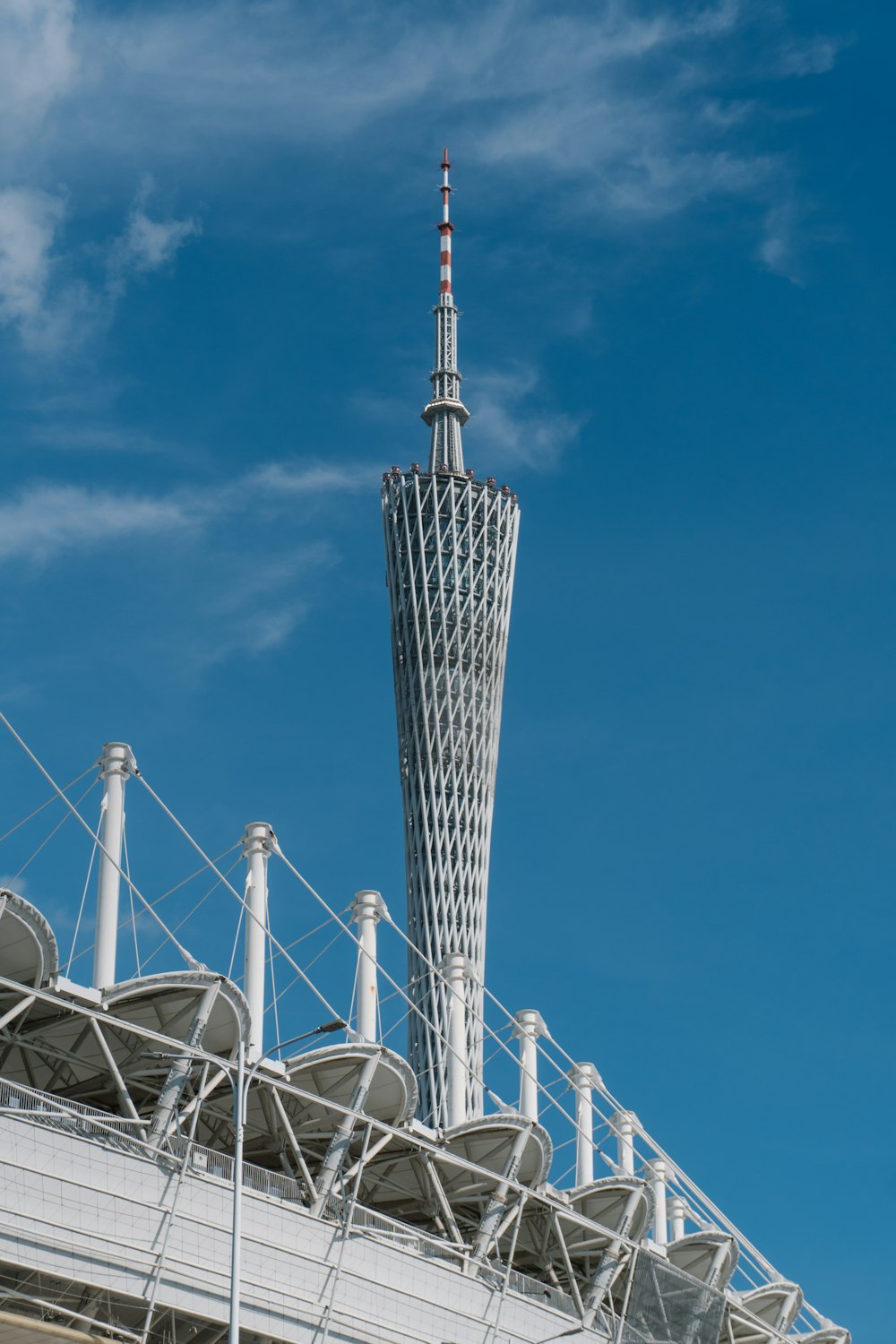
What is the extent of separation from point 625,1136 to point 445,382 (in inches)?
2416

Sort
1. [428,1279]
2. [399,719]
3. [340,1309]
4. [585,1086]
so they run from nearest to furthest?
[340,1309], [428,1279], [585,1086], [399,719]

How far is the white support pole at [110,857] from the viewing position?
46.4 m

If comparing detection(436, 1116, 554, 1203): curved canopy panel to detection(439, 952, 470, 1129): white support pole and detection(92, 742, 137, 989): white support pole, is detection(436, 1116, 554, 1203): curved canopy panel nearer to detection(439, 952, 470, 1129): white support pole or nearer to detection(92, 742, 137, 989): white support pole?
detection(439, 952, 470, 1129): white support pole

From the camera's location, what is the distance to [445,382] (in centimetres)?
12188

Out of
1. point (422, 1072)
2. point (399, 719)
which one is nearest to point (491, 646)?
point (399, 719)

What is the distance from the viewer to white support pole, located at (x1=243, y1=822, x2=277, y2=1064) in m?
49.8

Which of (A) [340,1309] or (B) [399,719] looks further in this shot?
(B) [399,719]

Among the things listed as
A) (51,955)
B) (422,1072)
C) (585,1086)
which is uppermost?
(422,1072)

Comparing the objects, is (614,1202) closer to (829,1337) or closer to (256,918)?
(256,918)

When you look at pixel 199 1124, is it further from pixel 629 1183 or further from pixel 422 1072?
pixel 422 1072

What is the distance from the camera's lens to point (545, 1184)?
5609cm

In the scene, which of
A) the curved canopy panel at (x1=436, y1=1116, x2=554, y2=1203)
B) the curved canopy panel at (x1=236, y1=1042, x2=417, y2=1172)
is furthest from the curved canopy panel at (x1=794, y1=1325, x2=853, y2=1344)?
the curved canopy panel at (x1=236, y1=1042, x2=417, y2=1172)

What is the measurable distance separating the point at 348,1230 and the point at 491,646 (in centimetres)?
6584

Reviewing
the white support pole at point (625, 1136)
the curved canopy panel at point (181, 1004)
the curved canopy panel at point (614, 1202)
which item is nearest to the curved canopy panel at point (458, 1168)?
the curved canopy panel at point (614, 1202)
